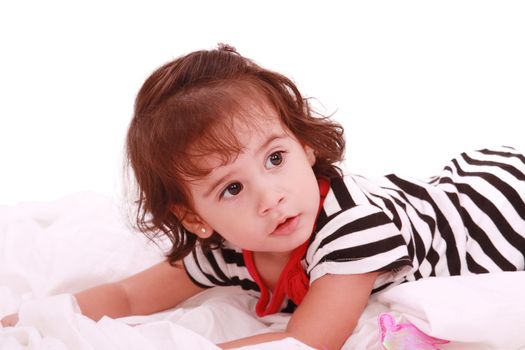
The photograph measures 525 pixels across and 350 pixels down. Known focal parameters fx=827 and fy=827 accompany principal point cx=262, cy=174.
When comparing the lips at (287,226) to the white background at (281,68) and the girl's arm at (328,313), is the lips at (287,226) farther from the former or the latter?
the white background at (281,68)

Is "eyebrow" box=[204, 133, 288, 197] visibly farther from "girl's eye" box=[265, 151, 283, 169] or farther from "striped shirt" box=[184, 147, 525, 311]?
"striped shirt" box=[184, 147, 525, 311]

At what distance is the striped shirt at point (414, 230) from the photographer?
1384mm

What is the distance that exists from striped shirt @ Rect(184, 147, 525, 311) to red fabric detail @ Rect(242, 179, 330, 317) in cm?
1

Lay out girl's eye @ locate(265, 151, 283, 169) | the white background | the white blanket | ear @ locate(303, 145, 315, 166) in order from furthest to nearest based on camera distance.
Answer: the white background
ear @ locate(303, 145, 315, 166)
girl's eye @ locate(265, 151, 283, 169)
the white blanket

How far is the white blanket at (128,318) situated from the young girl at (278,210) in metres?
0.05

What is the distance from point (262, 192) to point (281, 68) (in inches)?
56.9

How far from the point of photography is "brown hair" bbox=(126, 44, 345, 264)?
4.27 feet

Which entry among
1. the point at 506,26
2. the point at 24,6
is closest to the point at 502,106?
the point at 506,26

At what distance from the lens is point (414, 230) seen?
1.51 meters

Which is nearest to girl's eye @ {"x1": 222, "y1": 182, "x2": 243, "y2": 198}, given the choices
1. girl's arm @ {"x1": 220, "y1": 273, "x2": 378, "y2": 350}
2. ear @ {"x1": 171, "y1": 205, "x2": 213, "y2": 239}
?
ear @ {"x1": 171, "y1": 205, "x2": 213, "y2": 239}

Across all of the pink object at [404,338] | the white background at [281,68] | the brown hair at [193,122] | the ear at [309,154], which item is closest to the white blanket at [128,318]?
the pink object at [404,338]

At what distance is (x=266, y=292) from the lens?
1.53m

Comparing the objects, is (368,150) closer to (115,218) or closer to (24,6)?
(115,218)

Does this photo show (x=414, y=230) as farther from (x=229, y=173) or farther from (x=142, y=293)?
(x=142, y=293)
